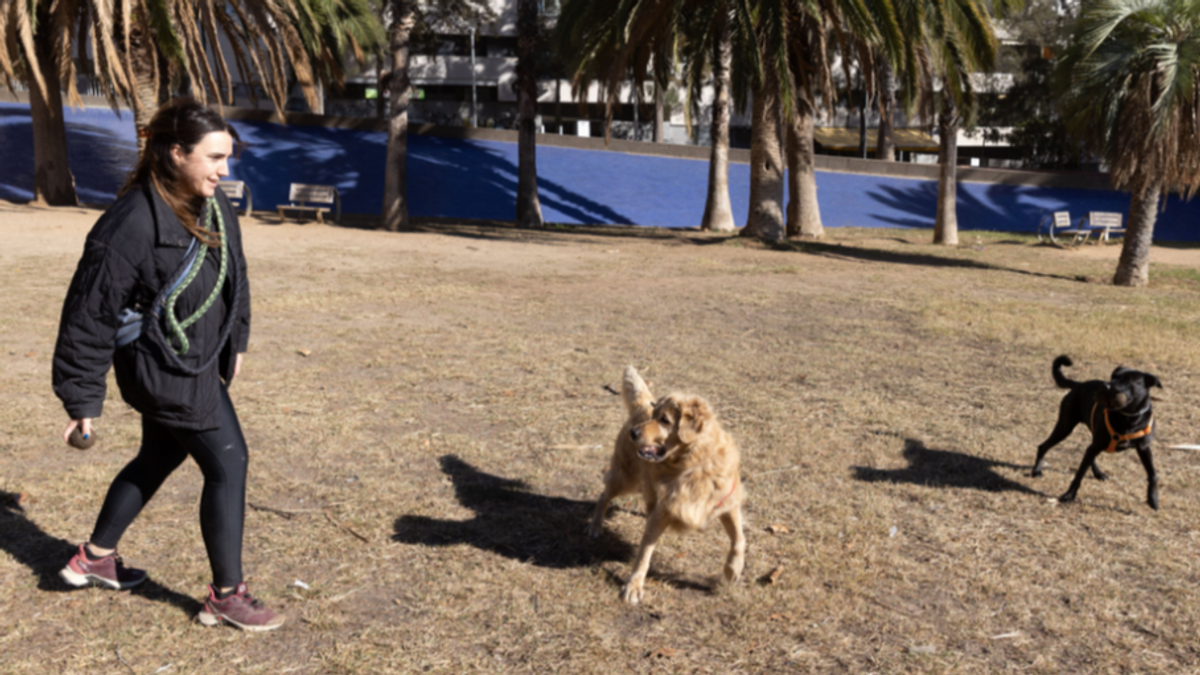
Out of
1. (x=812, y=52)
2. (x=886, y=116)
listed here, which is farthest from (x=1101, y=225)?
(x=886, y=116)

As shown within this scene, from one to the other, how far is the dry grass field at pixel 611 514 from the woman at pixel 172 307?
774 millimetres

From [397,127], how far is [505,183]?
245 inches

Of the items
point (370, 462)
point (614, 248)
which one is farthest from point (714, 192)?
point (370, 462)

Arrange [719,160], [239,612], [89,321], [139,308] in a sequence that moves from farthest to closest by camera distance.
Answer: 1. [719,160]
2. [239,612]
3. [139,308]
4. [89,321]

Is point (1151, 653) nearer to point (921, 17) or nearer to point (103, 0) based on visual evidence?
point (921, 17)

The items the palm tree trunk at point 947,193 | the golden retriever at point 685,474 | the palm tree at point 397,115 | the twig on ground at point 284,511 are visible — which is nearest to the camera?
the golden retriever at point 685,474

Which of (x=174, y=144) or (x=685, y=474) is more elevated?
→ (x=174, y=144)

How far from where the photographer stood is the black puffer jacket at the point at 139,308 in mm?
2609

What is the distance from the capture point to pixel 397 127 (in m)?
19.4

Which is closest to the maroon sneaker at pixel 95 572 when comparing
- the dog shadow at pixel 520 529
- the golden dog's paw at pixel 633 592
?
the dog shadow at pixel 520 529

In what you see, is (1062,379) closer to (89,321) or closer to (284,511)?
(284,511)

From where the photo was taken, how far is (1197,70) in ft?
41.2

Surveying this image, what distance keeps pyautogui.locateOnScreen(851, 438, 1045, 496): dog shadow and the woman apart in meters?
3.47

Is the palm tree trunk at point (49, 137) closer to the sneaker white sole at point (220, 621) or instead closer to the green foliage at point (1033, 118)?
the sneaker white sole at point (220, 621)
